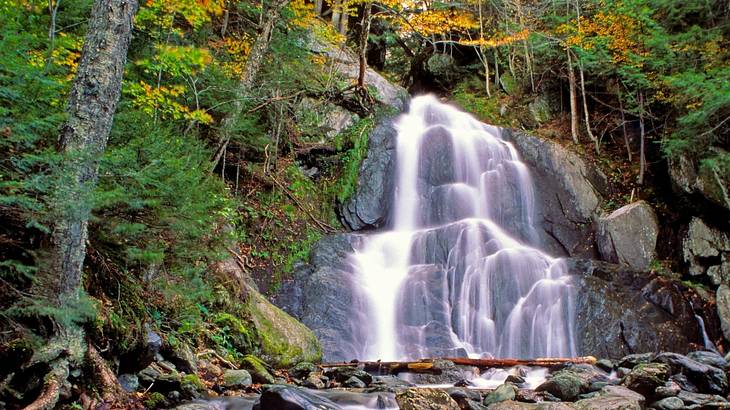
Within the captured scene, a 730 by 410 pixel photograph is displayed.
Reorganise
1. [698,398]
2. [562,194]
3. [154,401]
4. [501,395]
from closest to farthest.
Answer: [154,401] → [501,395] → [698,398] → [562,194]

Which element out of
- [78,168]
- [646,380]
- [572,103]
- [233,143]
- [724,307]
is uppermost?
[572,103]

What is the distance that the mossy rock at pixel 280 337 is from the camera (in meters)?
7.02

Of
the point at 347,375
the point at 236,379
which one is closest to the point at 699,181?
the point at 347,375

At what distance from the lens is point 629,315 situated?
9.60 metres

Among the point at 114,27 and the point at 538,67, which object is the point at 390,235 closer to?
the point at 114,27

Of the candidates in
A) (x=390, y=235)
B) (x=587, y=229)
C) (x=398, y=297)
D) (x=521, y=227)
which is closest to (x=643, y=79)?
(x=587, y=229)

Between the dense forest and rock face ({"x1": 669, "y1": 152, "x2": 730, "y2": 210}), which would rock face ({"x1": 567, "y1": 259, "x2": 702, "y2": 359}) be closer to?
the dense forest

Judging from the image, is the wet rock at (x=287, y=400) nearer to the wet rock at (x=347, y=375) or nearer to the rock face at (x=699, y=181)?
the wet rock at (x=347, y=375)

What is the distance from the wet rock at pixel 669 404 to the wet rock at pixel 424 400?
2887 millimetres

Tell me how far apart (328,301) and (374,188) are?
4.36 metres

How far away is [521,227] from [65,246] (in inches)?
447

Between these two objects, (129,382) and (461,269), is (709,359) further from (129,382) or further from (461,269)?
(129,382)

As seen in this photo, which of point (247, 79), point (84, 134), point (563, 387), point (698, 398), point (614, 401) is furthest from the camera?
point (247, 79)

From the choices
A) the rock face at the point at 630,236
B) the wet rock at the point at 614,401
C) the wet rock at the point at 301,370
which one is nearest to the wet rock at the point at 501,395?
the wet rock at the point at 614,401
